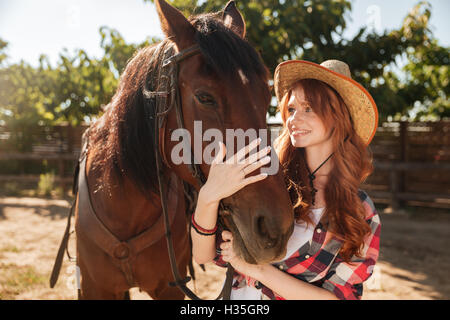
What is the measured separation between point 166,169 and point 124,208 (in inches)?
13.4

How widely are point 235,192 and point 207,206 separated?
0.13 metres

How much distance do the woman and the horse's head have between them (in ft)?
0.25

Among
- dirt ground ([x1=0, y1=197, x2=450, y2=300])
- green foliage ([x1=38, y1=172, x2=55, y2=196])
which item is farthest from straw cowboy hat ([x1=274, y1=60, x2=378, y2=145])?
green foliage ([x1=38, y1=172, x2=55, y2=196])

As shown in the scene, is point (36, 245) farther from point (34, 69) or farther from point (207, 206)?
point (34, 69)

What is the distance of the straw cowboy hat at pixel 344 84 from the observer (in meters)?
1.35

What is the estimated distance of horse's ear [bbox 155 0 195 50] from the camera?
4.07 ft

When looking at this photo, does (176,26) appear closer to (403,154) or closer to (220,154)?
(220,154)

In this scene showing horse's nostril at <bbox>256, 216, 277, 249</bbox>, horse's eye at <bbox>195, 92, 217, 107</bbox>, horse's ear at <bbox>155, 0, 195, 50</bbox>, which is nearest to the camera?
horse's nostril at <bbox>256, 216, 277, 249</bbox>

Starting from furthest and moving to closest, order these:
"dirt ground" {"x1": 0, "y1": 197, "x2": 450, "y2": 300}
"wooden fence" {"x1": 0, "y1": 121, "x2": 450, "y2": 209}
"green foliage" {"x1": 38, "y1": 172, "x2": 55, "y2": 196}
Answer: "green foliage" {"x1": 38, "y1": 172, "x2": 55, "y2": 196} < "wooden fence" {"x1": 0, "y1": 121, "x2": 450, "y2": 209} < "dirt ground" {"x1": 0, "y1": 197, "x2": 450, "y2": 300}

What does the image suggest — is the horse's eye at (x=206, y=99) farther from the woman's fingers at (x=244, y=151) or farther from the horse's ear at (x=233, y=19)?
the horse's ear at (x=233, y=19)

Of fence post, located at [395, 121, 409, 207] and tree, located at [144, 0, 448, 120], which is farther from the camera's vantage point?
fence post, located at [395, 121, 409, 207]

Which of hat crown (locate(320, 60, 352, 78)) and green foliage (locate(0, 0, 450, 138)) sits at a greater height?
green foliage (locate(0, 0, 450, 138))

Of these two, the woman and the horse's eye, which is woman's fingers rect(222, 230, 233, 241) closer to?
the woman

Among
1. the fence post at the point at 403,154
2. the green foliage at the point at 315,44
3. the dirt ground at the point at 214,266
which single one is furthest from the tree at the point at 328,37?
the dirt ground at the point at 214,266
